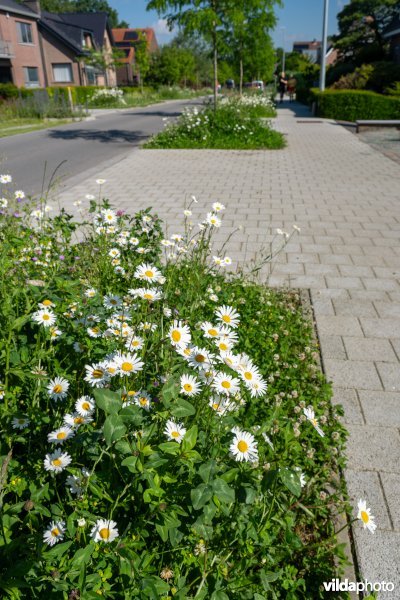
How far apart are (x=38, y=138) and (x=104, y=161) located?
6663mm

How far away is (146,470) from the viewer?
4.71ft

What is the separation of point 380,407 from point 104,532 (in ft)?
6.86

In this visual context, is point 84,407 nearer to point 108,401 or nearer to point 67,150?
point 108,401

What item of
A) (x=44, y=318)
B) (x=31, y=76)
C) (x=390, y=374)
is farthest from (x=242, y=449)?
(x=31, y=76)

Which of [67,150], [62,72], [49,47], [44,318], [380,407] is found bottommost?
[380,407]

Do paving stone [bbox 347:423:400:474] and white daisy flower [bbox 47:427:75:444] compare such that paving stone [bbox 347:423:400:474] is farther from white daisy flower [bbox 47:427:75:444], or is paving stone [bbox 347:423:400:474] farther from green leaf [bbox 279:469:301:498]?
white daisy flower [bbox 47:427:75:444]

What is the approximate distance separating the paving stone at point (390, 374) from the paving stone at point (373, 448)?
1.45 feet

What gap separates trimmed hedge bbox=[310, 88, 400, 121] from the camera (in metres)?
19.9

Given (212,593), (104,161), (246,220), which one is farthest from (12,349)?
(104,161)

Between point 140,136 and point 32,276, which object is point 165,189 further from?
point 140,136

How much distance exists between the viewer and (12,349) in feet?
Result: 6.98

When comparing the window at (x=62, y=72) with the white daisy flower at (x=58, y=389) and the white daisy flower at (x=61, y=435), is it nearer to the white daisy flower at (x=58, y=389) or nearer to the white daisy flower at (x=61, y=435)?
the white daisy flower at (x=58, y=389)

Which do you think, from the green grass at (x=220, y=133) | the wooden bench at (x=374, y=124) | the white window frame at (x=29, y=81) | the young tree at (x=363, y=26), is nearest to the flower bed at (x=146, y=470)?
the green grass at (x=220, y=133)

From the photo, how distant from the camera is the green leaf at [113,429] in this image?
140cm
